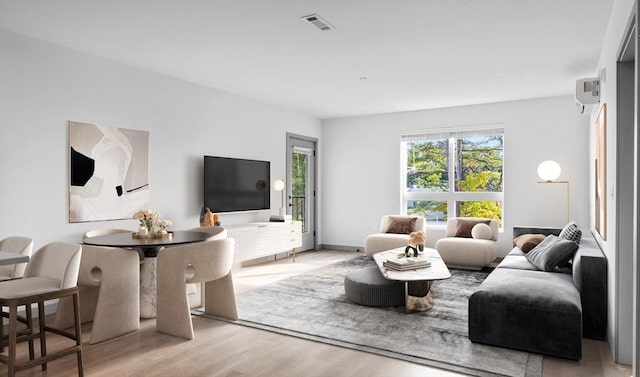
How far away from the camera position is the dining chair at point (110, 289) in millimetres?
3297

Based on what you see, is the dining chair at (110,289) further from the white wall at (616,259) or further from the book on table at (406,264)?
the white wall at (616,259)

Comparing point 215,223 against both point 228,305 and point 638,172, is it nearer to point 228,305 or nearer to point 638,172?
point 228,305

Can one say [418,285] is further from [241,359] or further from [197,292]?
[197,292]

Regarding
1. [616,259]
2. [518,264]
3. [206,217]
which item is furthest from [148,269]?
[616,259]

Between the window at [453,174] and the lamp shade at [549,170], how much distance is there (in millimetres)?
824

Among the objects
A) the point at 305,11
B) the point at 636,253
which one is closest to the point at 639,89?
the point at 636,253

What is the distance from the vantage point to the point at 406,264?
4.06 m

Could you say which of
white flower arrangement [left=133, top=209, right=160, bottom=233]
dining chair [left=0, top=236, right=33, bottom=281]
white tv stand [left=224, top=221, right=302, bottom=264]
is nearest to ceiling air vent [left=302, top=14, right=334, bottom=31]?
white flower arrangement [left=133, top=209, right=160, bottom=233]

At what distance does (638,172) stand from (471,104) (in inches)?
229

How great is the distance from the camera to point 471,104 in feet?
22.6

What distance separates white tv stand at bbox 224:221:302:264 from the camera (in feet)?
18.6

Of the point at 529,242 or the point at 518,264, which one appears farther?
the point at 529,242

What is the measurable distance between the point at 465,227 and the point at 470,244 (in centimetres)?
57

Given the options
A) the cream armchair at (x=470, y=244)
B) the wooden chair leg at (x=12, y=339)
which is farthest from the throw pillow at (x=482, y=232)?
the wooden chair leg at (x=12, y=339)
